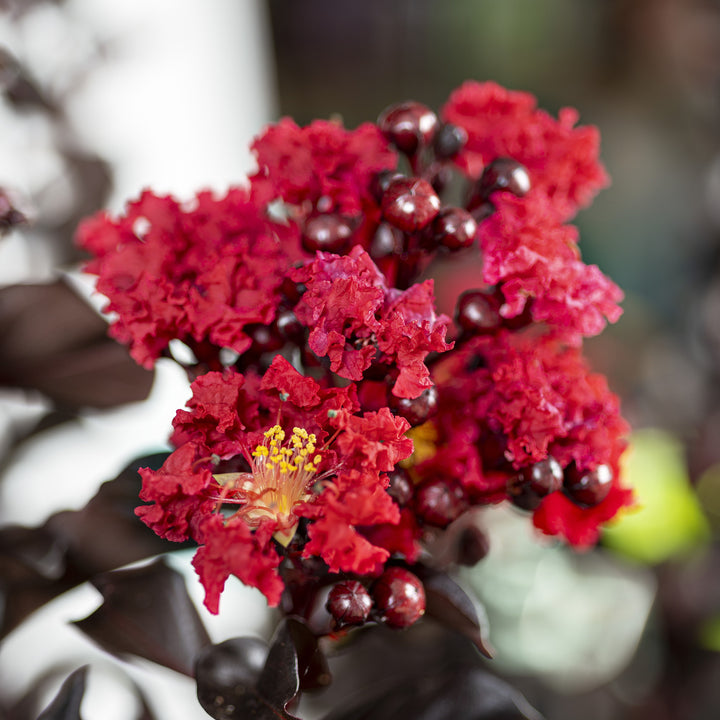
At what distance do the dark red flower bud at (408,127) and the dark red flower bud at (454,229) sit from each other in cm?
7

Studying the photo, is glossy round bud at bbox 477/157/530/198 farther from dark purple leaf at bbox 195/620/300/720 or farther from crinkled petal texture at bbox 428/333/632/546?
dark purple leaf at bbox 195/620/300/720

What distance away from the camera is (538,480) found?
1.40 ft

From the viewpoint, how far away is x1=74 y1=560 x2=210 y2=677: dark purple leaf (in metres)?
0.44

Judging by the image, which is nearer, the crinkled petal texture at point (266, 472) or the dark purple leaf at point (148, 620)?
the crinkled petal texture at point (266, 472)

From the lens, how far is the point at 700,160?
1646 millimetres

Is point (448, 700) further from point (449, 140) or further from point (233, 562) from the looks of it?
point (449, 140)

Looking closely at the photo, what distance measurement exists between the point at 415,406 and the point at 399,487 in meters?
0.06

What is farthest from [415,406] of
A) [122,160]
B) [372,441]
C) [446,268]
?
[122,160]

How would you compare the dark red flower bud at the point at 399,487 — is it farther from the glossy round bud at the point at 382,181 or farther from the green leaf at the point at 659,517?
the green leaf at the point at 659,517

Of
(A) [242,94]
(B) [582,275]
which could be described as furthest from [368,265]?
(A) [242,94]

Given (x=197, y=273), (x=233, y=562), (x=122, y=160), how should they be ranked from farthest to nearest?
(x=122, y=160), (x=197, y=273), (x=233, y=562)

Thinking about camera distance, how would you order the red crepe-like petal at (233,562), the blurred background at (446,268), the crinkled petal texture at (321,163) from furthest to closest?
the blurred background at (446,268) < the crinkled petal texture at (321,163) < the red crepe-like petal at (233,562)

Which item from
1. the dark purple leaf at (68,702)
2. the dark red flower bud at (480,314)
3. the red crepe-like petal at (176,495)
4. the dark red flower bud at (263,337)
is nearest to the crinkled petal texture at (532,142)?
the dark red flower bud at (480,314)

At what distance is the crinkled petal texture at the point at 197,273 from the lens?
1.33 feet
